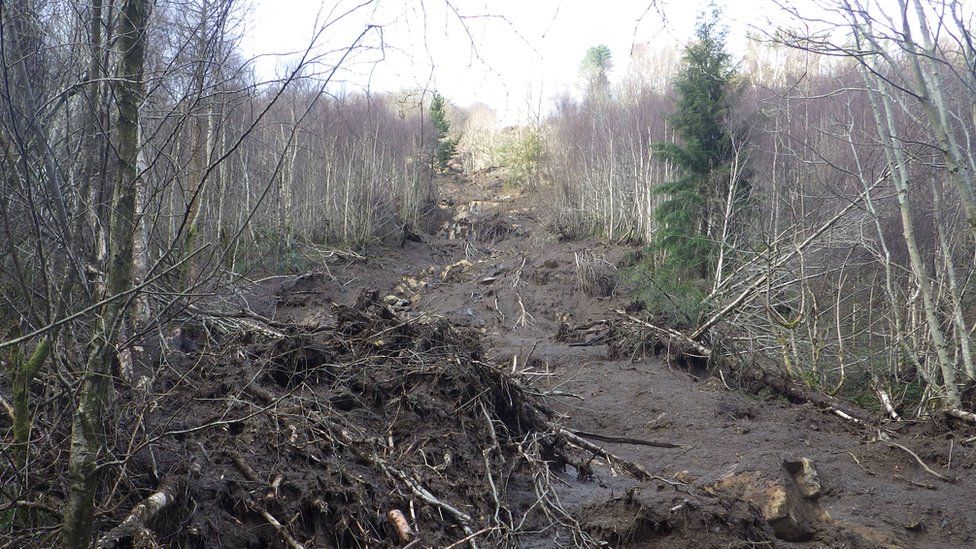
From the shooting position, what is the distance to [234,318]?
6.54 metres

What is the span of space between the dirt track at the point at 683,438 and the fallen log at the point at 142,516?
247 centimetres

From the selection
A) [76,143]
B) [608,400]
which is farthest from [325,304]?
[76,143]

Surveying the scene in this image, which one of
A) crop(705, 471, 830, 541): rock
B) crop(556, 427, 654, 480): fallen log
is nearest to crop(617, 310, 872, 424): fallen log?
crop(705, 471, 830, 541): rock

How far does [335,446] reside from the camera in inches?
184

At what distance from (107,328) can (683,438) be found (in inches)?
242

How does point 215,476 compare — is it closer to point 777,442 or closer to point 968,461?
point 777,442

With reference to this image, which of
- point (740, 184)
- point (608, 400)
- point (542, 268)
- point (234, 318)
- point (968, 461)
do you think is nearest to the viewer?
point (968, 461)

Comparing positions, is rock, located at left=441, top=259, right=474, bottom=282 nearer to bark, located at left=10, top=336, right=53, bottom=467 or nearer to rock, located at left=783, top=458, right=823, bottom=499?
rock, located at left=783, top=458, right=823, bottom=499

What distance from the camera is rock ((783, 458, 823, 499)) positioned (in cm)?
542

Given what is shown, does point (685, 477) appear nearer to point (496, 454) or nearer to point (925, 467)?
point (496, 454)

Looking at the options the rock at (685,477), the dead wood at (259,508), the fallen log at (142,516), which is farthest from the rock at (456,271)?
the fallen log at (142,516)

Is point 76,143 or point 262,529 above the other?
point 76,143

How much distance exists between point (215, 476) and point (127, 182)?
79.7 inches

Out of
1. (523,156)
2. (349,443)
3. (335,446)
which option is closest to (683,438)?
(349,443)
